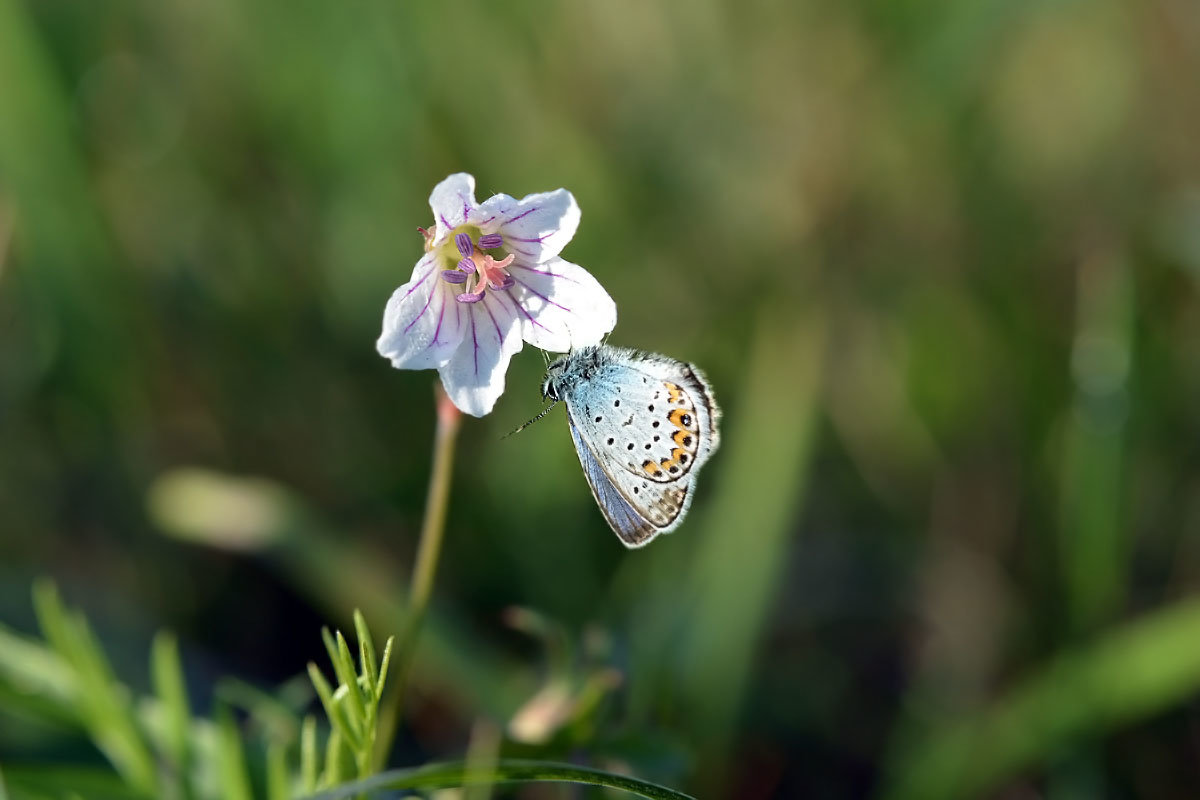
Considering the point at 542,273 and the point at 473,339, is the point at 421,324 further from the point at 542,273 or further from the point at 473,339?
the point at 542,273

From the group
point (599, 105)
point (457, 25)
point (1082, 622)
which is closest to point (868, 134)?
point (599, 105)

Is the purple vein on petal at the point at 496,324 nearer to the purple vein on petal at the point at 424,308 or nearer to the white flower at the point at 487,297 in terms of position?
the white flower at the point at 487,297

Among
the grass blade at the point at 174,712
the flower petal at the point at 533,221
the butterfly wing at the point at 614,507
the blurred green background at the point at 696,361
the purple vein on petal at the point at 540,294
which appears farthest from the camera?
the blurred green background at the point at 696,361

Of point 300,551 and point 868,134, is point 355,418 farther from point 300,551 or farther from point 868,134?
point 868,134

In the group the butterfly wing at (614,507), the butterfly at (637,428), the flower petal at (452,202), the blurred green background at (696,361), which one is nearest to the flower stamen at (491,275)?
the flower petal at (452,202)

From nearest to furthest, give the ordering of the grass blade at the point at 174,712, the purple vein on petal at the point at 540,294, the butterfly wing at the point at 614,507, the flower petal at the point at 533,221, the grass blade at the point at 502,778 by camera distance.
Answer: the grass blade at the point at 502,778 → the butterfly wing at the point at 614,507 → the flower petal at the point at 533,221 → the purple vein on petal at the point at 540,294 → the grass blade at the point at 174,712
